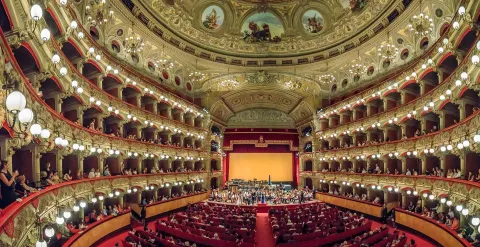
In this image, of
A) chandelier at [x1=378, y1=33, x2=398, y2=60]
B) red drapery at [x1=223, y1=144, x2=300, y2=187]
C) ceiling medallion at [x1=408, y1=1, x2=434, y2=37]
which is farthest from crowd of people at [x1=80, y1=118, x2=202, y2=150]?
ceiling medallion at [x1=408, y1=1, x2=434, y2=37]

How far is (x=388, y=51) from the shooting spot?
26797mm

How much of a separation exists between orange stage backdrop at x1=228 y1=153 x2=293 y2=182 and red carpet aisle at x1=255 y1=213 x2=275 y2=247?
17872 millimetres

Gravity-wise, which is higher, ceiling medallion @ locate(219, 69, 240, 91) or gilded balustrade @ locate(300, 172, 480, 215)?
ceiling medallion @ locate(219, 69, 240, 91)

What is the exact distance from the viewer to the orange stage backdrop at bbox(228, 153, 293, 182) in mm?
46812

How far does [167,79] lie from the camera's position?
31781 mm

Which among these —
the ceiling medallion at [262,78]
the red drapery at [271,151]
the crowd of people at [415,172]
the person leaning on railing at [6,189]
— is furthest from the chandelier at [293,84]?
the person leaning on railing at [6,189]

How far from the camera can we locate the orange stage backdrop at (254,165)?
46.8 metres

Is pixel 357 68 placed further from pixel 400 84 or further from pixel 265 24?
pixel 265 24

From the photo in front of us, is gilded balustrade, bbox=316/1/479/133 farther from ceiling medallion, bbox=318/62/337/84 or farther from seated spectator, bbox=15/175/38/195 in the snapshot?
seated spectator, bbox=15/175/38/195

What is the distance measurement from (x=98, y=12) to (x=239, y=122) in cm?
2790

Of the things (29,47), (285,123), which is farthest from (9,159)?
(285,123)

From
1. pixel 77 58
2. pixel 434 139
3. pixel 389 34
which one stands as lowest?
pixel 434 139

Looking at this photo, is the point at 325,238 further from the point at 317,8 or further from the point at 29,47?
the point at 317,8

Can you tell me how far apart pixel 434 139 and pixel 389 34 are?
10.6 m
